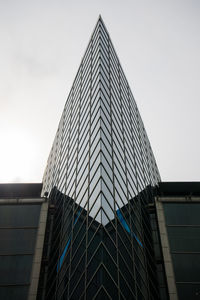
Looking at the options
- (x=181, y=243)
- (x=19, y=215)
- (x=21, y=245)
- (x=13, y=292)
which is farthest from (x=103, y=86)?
(x=13, y=292)

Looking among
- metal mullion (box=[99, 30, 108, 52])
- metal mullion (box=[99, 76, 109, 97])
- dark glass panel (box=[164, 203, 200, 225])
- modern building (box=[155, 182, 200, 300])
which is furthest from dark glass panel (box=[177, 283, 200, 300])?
metal mullion (box=[99, 30, 108, 52])

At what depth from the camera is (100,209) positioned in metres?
21.5

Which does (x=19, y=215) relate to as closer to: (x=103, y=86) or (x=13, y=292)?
(x=13, y=292)

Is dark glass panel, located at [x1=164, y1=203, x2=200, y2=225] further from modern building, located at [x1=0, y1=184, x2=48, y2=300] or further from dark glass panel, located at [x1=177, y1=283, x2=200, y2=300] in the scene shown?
modern building, located at [x1=0, y1=184, x2=48, y2=300]

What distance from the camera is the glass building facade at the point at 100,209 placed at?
20000 millimetres

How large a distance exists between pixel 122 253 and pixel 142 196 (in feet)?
37.3

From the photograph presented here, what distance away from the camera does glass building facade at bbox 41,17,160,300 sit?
2000 centimetres

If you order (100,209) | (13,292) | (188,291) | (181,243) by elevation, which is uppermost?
(100,209)

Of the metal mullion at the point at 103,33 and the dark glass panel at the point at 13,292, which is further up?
the metal mullion at the point at 103,33

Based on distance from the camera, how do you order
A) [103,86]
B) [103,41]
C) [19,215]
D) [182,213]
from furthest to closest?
[103,41]
[103,86]
[182,213]
[19,215]

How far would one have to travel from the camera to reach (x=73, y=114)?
4047 centimetres

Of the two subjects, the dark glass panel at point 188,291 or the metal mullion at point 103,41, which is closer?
Result: the dark glass panel at point 188,291

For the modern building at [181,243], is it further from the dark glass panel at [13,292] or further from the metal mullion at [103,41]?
the metal mullion at [103,41]

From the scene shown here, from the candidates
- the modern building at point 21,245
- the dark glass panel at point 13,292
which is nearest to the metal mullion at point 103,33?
the modern building at point 21,245
